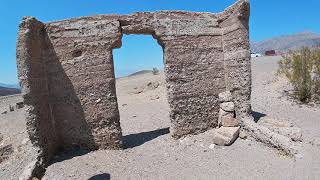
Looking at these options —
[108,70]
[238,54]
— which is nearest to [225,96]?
[238,54]

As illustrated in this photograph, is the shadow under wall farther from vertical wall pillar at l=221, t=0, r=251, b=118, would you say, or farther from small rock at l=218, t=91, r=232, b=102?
vertical wall pillar at l=221, t=0, r=251, b=118

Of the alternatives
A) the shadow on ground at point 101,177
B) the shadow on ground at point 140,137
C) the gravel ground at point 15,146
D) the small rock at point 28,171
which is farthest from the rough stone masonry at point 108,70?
the shadow on ground at point 101,177

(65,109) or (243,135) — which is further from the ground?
(65,109)

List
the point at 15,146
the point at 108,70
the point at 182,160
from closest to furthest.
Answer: the point at 182,160, the point at 108,70, the point at 15,146

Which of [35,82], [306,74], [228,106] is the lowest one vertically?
[228,106]

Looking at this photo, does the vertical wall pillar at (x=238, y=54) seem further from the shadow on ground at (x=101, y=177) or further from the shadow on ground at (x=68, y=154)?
the shadow on ground at (x=68, y=154)

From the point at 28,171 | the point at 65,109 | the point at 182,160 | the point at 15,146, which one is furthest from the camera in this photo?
the point at 15,146

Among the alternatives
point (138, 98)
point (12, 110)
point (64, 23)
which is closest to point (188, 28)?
point (64, 23)

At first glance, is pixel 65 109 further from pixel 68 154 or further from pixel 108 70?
pixel 108 70

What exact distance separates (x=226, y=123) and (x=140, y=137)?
3.07m

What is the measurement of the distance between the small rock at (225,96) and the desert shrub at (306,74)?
762 centimetres

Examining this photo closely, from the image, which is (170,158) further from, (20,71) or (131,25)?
(20,71)

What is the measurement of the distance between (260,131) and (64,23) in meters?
6.53

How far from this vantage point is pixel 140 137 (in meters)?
11.9
